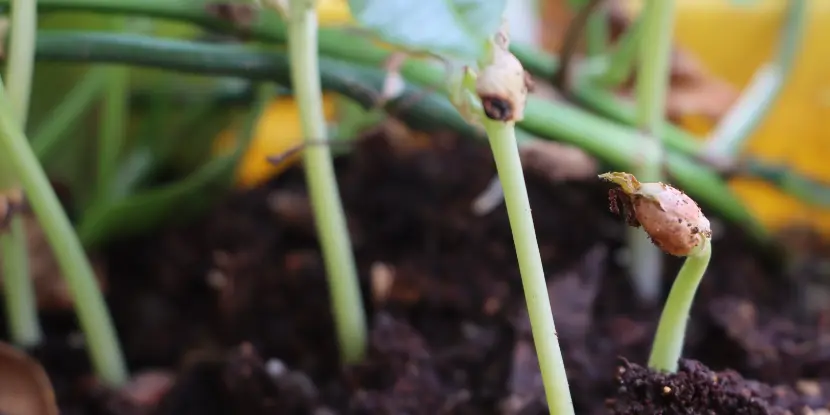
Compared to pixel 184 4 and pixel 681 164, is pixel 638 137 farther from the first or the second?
pixel 184 4

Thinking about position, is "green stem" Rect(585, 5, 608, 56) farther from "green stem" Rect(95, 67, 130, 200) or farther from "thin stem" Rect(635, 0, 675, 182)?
"green stem" Rect(95, 67, 130, 200)

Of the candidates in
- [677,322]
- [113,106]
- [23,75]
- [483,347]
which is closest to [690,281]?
[677,322]

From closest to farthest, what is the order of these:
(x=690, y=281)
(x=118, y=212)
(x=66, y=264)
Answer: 1. (x=690, y=281)
2. (x=66, y=264)
3. (x=118, y=212)

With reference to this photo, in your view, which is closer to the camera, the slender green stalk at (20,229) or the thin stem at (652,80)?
the slender green stalk at (20,229)

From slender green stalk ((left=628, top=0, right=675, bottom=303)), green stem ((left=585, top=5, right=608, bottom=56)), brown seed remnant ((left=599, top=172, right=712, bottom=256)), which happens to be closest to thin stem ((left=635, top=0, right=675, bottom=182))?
slender green stalk ((left=628, top=0, right=675, bottom=303))

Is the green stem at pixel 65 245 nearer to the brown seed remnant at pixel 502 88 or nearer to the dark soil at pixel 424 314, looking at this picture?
the dark soil at pixel 424 314

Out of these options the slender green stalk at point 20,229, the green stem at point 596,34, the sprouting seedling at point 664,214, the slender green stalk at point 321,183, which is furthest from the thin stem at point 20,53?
the green stem at point 596,34
